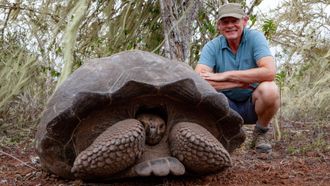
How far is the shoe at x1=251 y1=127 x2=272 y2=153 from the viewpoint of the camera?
4105 mm

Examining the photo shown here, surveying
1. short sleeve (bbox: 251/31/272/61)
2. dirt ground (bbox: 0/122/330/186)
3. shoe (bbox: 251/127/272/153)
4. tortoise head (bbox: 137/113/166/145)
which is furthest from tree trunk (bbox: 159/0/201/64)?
tortoise head (bbox: 137/113/166/145)

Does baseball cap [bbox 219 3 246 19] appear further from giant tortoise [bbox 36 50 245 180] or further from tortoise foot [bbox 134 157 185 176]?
tortoise foot [bbox 134 157 185 176]

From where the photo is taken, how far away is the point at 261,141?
4195mm

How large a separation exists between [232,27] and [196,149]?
177 centimetres

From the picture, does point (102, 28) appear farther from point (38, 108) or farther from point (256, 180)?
point (256, 180)

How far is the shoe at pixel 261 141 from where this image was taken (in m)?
4.11

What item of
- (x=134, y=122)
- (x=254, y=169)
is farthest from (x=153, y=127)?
(x=254, y=169)

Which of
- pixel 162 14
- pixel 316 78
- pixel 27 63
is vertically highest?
pixel 162 14

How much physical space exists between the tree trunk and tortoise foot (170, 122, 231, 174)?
1.89 m

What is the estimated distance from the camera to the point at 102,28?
16.5ft

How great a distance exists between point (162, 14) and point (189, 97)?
2089 mm

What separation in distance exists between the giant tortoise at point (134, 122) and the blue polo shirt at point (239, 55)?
51.3 inches

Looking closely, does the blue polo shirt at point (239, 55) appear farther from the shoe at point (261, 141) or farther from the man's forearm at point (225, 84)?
the shoe at point (261, 141)

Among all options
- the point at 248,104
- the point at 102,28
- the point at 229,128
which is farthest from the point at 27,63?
the point at 229,128
